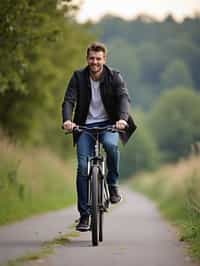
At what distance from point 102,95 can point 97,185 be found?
1096mm

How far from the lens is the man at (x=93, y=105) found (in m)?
10.0

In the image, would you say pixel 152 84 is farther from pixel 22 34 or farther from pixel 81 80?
pixel 81 80

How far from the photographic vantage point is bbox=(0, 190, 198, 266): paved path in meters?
8.14

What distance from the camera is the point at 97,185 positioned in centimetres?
974

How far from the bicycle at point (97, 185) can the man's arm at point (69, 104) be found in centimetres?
10

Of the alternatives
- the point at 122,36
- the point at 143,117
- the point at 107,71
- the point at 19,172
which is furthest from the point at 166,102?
the point at 107,71

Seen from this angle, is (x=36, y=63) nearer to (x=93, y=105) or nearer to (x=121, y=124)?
(x=93, y=105)

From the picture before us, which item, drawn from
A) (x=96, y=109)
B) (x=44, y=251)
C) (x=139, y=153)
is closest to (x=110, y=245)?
(x=44, y=251)

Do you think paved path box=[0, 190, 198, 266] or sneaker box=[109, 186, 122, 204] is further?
sneaker box=[109, 186, 122, 204]

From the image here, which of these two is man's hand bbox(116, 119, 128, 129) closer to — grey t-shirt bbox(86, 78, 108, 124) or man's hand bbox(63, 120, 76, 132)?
grey t-shirt bbox(86, 78, 108, 124)

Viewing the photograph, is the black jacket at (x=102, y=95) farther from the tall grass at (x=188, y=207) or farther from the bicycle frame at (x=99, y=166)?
the tall grass at (x=188, y=207)

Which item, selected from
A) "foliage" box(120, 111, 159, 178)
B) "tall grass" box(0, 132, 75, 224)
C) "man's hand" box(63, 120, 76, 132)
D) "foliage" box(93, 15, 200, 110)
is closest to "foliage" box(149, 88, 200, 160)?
Result: "foliage" box(93, 15, 200, 110)

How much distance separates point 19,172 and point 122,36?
1484 inches

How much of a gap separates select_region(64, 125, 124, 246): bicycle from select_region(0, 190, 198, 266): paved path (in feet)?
0.76
